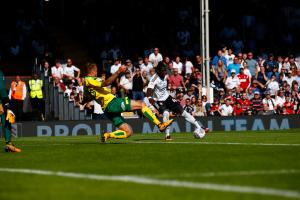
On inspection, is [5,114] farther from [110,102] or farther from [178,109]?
[178,109]

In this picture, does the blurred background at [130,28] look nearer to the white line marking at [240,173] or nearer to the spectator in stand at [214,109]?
the spectator in stand at [214,109]

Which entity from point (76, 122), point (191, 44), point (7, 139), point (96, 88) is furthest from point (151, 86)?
point (191, 44)

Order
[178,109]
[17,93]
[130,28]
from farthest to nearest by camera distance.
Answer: [130,28] → [17,93] → [178,109]

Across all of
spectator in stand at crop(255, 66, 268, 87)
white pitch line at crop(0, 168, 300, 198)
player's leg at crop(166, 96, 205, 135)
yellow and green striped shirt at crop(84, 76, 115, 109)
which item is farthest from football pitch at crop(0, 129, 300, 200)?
spectator in stand at crop(255, 66, 268, 87)

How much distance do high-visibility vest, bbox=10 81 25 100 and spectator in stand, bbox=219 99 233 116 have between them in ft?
24.5

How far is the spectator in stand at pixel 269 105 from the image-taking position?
108 ft

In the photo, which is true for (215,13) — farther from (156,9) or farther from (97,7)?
(97,7)

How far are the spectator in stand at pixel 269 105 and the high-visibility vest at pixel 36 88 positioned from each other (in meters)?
8.58

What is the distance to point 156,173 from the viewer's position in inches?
452

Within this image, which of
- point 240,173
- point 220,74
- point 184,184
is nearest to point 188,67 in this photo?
point 220,74

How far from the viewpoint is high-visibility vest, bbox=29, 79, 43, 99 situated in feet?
102

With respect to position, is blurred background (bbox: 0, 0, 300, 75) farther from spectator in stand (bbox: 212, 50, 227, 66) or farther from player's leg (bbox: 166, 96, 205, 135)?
player's leg (bbox: 166, 96, 205, 135)

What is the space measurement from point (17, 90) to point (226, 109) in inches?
308

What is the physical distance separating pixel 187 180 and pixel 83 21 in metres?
28.7
